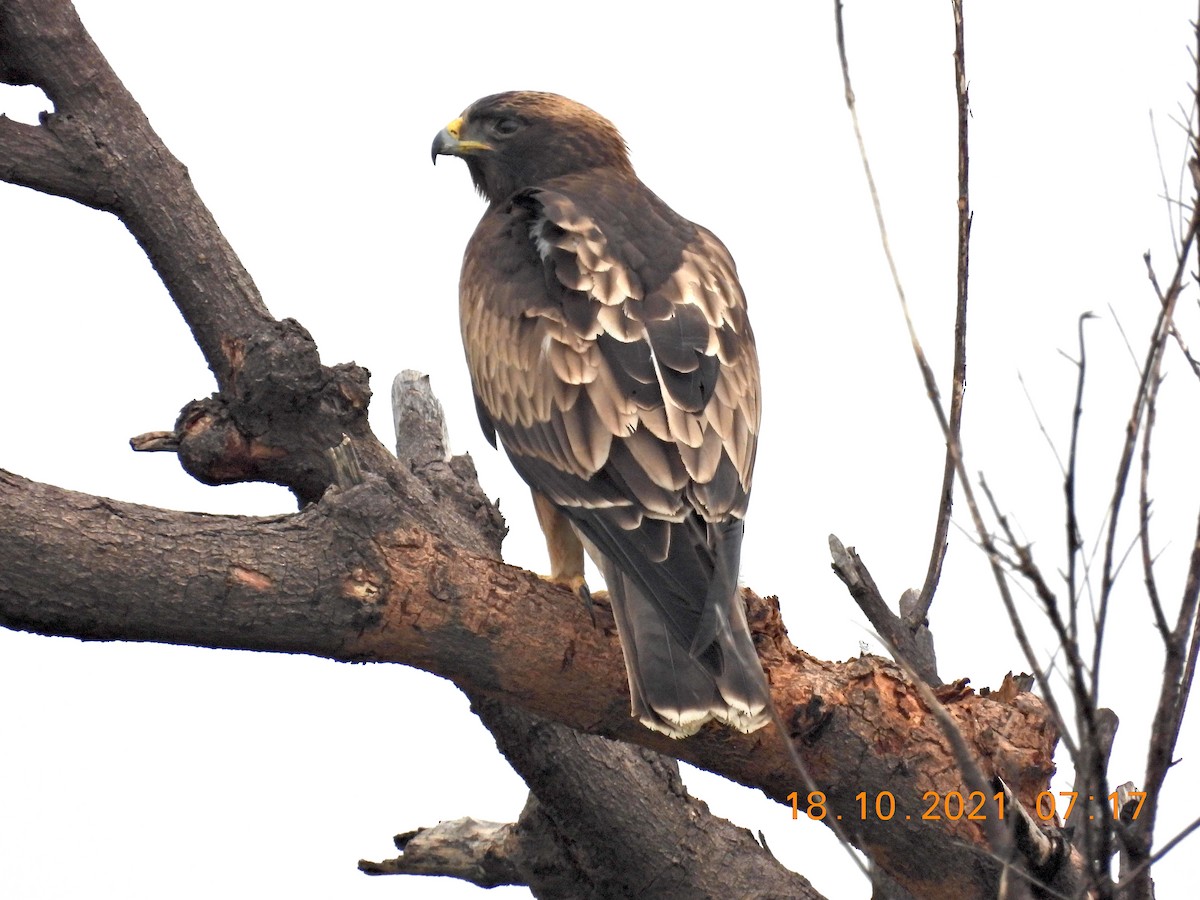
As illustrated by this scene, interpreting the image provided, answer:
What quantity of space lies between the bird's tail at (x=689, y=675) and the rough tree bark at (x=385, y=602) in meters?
0.19

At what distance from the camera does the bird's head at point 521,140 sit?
6805 mm

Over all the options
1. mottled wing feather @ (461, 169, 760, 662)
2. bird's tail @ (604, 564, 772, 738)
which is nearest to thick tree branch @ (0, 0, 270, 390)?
mottled wing feather @ (461, 169, 760, 662)

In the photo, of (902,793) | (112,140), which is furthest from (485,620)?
(112,140)

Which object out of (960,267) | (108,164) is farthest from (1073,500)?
(108,164)

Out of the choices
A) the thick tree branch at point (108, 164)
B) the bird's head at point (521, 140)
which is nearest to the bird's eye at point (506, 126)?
the bird's head at point (521, 140)

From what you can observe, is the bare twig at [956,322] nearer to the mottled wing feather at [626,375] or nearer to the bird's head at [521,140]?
the mottled wing feather at [626,375]

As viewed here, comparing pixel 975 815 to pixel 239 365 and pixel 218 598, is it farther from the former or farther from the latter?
pixel 239 365

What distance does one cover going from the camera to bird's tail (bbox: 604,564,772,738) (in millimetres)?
4438

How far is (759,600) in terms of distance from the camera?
4.95m

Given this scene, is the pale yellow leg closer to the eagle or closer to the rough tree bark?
the eagle

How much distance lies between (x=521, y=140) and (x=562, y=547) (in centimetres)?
234

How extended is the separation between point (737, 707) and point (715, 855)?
172cm

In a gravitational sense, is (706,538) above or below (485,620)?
above

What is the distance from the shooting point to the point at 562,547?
5344 millimetres
